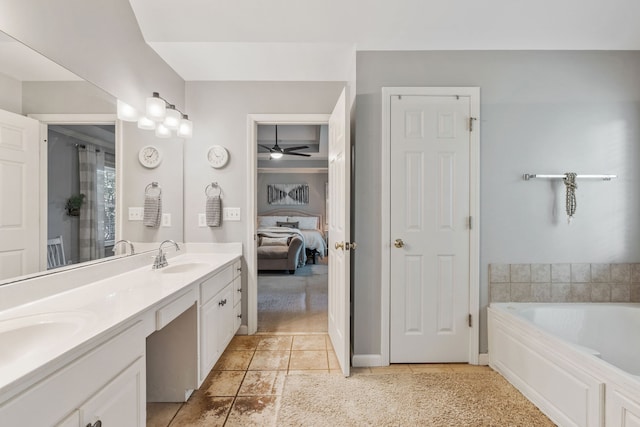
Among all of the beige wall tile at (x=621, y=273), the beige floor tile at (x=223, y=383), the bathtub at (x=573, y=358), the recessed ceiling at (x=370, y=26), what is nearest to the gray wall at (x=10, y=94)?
the recessed ceiling at (x=370, y=26)

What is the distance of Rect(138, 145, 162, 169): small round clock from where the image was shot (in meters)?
2.18

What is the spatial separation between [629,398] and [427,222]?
4.35 feet

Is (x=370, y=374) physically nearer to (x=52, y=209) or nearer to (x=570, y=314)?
(x=570, y=314)

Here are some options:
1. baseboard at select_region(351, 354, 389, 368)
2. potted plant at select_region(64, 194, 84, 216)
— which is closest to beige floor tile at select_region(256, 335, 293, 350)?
baseboard at select_region(351, 354, 389, 368)

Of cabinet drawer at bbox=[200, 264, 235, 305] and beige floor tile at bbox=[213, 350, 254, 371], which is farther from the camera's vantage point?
beige floor tile at bbox=[213, 350, 254, 371]

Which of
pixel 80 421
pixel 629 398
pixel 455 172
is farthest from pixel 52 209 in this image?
pixel 629 398

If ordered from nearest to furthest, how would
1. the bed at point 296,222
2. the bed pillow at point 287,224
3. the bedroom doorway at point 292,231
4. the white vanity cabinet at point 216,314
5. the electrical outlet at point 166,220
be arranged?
the white vanity cabinet at point 216,314 < the electrical outlet at point 166,220 < the bedroom doorway at point 292,231 < the bed at point 296,222 < the bed pillow at point 287,224

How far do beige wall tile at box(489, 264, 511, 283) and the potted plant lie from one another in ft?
9.02

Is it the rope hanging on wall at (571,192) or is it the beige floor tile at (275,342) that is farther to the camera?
the beige floor tile at (275,342)

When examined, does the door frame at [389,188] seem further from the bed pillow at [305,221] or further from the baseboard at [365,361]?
the bed pillow at [305,221]

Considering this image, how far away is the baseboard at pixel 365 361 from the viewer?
2.23m

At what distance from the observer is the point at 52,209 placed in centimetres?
143

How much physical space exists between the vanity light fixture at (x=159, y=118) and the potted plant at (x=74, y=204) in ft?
2.13

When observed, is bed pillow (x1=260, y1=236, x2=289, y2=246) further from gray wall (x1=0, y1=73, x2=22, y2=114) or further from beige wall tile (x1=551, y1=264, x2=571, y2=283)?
gray wall (x1=0, y1=73, x2=22, y2=114)
